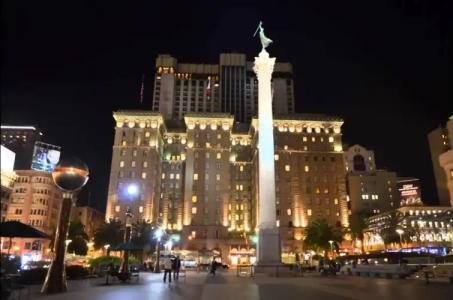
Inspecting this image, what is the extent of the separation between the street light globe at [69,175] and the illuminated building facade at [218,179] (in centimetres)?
8423

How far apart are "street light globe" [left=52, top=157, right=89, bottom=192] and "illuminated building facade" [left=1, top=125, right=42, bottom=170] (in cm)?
10929

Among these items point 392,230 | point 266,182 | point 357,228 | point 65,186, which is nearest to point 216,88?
point 357,228

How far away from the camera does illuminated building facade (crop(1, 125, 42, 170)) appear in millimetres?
116938

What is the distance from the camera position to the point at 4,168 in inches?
317

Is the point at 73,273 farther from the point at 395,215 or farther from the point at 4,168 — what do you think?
the point at 395,215

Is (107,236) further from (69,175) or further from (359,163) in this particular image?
(359,163)

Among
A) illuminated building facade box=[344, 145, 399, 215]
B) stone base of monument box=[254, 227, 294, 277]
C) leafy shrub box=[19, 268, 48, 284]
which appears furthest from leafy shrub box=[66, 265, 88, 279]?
illuminated building facade box=[344, 145, 399, 215]

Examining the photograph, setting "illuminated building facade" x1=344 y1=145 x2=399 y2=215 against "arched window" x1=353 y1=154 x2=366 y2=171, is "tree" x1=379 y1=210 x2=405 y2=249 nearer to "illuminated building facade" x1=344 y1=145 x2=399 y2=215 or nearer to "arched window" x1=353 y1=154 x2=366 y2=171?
"illuminated building facade" x1=344 y1=145 x2=399 y2=215

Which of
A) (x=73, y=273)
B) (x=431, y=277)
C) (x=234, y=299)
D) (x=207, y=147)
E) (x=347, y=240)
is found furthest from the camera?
(x=207, y=147)

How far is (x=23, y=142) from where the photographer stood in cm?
12212

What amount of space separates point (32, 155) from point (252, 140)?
245ft

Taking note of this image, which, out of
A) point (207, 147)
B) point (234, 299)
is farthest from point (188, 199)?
point (234, 299)

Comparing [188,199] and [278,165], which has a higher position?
[278,165]

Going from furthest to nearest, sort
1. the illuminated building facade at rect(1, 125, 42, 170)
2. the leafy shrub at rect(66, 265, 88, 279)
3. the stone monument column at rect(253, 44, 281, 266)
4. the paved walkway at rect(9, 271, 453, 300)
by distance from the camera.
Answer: the illuminated building facade at rect(1, 125, 42, 170) < the stone monument column at rect(253, 44, 281, 266) < the leafy shrub at rect(66, 265, 88, 279) < the paved walkway at rect(9, 271, 453, 300)
